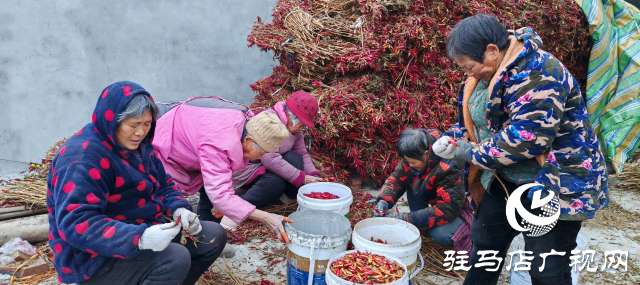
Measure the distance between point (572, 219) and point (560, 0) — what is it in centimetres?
463

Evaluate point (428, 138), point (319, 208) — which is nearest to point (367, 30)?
point (428, 138)

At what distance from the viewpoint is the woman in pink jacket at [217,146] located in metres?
2.51

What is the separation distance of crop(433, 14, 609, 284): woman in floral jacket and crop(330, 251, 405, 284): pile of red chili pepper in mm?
689

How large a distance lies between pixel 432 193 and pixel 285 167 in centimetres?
136

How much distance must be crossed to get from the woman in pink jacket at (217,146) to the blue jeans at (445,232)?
1.28 meters

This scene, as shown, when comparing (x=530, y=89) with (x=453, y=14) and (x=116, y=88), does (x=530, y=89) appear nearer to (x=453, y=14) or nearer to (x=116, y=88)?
(x=116, y=88)

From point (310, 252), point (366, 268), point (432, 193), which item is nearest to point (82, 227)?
point (310, 252)

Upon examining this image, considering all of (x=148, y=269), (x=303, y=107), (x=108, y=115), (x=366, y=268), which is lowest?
(x=366, y=268)

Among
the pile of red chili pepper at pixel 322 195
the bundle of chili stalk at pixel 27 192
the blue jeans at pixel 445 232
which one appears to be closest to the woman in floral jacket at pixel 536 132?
the blue jeans at pixel 445 232

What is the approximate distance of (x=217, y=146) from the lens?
2518 mm

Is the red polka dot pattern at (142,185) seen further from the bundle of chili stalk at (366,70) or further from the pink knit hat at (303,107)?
the bundle of chili stalk at (366,70)

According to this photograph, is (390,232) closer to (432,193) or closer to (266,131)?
(432,193)

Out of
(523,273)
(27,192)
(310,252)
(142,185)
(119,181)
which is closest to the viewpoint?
(119,181)

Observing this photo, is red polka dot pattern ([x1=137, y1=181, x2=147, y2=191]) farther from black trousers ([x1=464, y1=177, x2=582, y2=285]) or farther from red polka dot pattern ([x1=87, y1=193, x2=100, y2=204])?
black trousers ([x1=464, y1=177, x2=582, y2=285])
